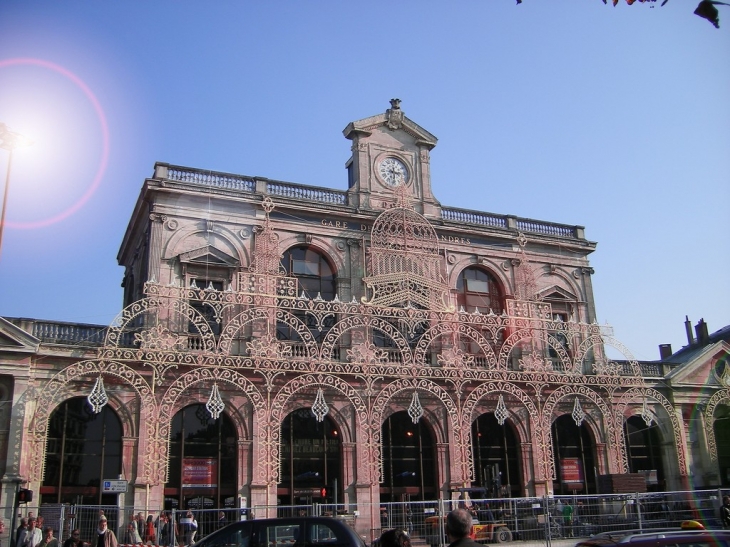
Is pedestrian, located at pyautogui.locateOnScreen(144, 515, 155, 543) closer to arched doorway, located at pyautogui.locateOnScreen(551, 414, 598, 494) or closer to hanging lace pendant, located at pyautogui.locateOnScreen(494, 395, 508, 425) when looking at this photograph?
hanging lace pendant, located at pyautogui.locateOnScreen(494, 395, 508, 425)

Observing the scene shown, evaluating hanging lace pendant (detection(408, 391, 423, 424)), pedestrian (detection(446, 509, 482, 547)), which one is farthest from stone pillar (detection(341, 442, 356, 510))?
pedestrian (detection(446, 509, 482, 547))

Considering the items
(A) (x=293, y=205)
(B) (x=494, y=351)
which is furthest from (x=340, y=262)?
(B) (x=494, y=351)

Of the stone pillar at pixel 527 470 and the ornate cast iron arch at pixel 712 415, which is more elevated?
the ornate cast iron arch at pixel 712 415

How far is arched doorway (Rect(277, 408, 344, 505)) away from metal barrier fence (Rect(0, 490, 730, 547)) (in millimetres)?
4405

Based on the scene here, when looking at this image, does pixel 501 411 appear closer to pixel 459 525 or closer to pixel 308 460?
pixel 308 460

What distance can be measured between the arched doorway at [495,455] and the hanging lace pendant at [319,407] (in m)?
6.71

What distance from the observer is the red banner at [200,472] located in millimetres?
24141

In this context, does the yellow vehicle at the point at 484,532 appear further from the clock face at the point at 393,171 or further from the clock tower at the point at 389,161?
the clock face at the point at 393,171

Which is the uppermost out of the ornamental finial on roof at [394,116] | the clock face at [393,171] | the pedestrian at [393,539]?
the ornamental finial on roof at [394,116]

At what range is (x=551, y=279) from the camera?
32688 mm

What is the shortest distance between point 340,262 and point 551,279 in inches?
386

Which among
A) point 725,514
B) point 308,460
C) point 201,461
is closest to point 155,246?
point 201,461

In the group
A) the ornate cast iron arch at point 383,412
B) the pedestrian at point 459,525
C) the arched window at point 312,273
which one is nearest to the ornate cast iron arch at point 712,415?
the ornate cast iron arch at point 383,412

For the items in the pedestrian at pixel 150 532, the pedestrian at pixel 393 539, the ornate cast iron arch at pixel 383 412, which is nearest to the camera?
the pedestrian at pixel 393 539
